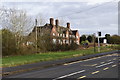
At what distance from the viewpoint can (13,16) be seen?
3509 centimetres

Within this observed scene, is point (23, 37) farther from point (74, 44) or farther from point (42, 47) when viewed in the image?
point (74, 44)

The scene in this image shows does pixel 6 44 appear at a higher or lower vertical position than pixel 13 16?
lower

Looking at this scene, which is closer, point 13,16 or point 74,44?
point 13,16

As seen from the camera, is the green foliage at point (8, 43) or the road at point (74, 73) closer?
the road at point (74, 73)

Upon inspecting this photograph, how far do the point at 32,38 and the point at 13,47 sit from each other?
5.94 metres

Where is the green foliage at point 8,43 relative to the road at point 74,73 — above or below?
above

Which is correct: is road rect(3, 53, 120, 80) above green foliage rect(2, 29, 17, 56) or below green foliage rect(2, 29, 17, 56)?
below

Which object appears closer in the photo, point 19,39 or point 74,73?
point 74,73

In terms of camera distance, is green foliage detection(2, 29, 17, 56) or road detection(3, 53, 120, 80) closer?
road detection(3, 53, 120, 80)

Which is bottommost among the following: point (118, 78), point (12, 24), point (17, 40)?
point (118, 78)

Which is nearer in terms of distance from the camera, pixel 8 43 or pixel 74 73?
pixel 74 73

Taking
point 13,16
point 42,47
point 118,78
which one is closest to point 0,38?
point 13,16

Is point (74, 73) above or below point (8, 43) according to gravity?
below

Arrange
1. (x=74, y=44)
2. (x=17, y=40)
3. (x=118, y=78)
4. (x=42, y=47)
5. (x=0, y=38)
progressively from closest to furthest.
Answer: (x=118, y=78)
(x=0, y=38)
(x=17, y=40)
(x=42, y=47)
(x=74, y=44)
